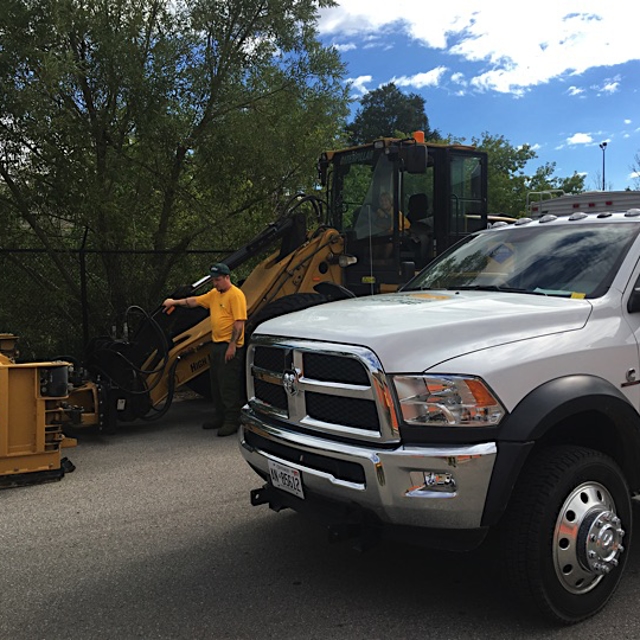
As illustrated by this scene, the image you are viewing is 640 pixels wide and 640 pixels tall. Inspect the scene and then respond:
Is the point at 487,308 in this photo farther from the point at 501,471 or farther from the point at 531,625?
the point at 531,625

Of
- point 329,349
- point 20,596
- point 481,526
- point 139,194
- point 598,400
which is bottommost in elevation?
point 20,596

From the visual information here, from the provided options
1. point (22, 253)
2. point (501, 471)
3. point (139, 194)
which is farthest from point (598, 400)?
point (22, 253)

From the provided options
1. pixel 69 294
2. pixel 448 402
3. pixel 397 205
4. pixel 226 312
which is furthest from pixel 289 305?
pixel 448 402

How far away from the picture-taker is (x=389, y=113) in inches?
2611

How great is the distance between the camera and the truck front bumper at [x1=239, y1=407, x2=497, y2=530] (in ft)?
9.42

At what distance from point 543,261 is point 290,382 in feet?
5.93

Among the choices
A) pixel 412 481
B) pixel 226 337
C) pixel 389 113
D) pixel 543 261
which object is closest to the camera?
pixel 412 481

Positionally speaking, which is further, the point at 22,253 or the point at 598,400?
the point at 22,253

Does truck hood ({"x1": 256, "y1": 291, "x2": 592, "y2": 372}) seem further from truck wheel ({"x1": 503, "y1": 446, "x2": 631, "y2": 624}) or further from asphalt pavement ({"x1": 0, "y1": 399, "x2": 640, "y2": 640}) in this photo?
asphalt pavement ({"x1": 0, "y1": 399, "x2": 640, "y2": 640})

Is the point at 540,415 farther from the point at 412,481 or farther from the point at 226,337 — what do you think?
the point at 226,337

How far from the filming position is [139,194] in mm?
9727

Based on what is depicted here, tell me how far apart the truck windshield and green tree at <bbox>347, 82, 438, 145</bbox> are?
193 feet

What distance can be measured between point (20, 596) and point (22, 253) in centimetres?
690

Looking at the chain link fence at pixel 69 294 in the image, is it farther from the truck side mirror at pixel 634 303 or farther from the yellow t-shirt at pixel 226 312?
the truck side mirror at pixel 634 303
